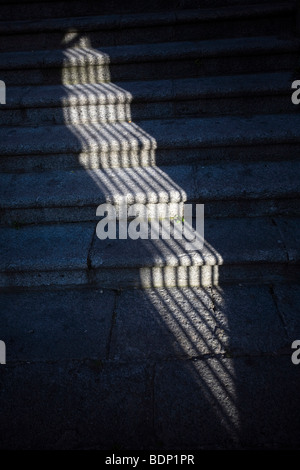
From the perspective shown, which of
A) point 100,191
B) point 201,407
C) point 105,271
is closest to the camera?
point 201,407

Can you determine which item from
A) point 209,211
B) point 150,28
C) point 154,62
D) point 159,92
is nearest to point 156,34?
point 150,28

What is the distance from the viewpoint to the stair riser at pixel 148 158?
3.15 m

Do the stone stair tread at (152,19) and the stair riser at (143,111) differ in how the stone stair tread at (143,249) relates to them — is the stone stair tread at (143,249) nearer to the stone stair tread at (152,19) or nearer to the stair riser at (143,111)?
the stair riser at (143,111)

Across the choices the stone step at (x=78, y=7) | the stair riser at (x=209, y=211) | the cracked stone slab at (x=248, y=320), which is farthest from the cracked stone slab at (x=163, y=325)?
the stone step at (x=78, y=7)

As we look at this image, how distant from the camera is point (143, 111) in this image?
3568 mm

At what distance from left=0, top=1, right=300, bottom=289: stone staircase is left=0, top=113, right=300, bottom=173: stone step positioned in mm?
10

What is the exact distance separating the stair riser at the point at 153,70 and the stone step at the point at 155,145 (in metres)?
0.85

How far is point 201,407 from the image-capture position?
6.12ft

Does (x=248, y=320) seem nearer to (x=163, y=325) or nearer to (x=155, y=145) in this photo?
(x=163, y=325)

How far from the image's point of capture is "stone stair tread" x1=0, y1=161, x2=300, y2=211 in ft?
9.23

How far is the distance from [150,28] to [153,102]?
1.40 m
